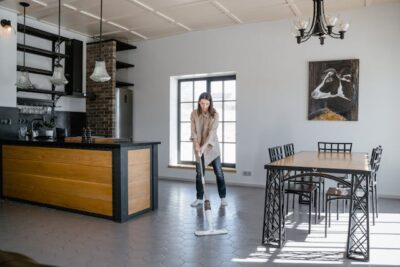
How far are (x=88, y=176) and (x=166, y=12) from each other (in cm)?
293

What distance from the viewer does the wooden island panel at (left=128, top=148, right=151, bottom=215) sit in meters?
3.78

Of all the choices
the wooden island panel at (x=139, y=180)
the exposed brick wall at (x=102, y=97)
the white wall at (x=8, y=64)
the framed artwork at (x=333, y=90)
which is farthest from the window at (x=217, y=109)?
the white wall at (x=8, y=64)

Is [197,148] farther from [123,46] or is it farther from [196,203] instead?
[123,46]

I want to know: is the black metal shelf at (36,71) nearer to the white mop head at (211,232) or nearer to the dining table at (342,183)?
the white mop head at (211,232)

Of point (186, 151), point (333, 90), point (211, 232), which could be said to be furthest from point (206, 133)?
point (186, 151)

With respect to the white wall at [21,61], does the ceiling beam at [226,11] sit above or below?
above

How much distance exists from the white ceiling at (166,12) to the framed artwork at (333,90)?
88 cm

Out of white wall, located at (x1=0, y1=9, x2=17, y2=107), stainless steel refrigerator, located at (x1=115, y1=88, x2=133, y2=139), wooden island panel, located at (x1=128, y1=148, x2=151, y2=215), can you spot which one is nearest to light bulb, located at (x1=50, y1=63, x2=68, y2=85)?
white wall, located at (x1=0, y1=9, x2=17, y2=107)

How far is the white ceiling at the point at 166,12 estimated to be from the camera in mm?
4883

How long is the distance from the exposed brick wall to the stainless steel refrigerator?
134mm

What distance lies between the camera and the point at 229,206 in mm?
4430

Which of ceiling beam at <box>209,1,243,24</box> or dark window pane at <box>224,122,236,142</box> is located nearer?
ceiling beam at <box>209,1,243,24</box>

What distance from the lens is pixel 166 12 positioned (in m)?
5.29

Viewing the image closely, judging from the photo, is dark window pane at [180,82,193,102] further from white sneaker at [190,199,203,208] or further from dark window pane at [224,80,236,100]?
white sneaker at [190,199,203,208]
